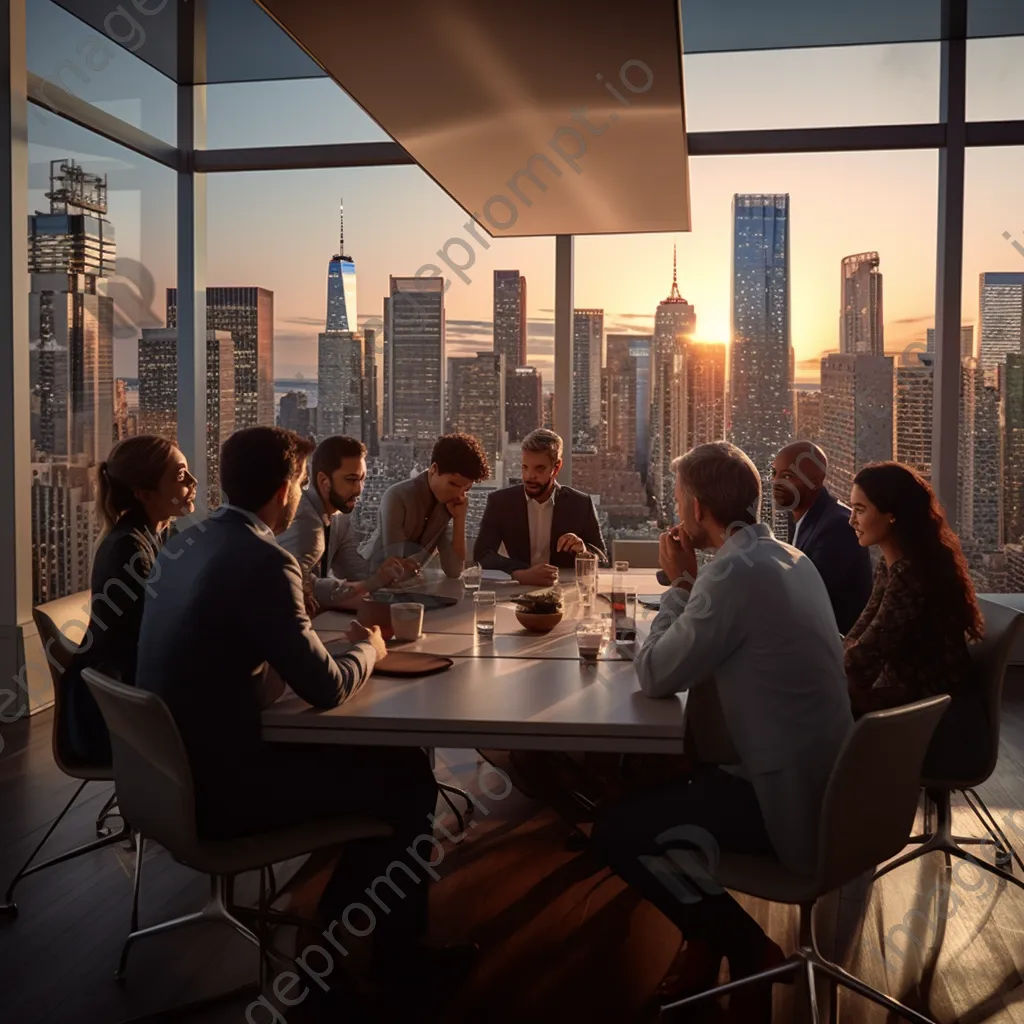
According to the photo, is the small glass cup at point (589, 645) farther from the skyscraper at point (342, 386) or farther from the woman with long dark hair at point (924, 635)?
the skyscraper at point (342, 386)

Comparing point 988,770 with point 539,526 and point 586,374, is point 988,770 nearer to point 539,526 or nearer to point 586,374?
point 539,526

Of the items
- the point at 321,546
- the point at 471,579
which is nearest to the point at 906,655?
the point at 471,579

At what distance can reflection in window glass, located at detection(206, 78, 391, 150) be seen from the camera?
580 cm

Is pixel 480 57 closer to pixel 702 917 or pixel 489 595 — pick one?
pixel 489 595

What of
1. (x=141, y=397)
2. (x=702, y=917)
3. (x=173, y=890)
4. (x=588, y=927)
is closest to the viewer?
(x=702, y=917)

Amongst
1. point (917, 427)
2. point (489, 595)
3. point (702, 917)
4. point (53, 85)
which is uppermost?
point (53, 85)

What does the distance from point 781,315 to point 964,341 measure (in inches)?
40.5

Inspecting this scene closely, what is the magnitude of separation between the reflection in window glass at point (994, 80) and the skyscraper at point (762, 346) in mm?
1071

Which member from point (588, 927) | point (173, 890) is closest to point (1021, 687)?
point (588, 927)

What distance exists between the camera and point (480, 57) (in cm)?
193

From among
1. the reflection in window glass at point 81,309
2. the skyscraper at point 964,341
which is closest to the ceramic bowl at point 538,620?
the reflection in window glass at point 81,309

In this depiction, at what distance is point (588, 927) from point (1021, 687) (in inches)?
137

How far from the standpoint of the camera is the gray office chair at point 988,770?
2.79m

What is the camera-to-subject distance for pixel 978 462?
569 cm
